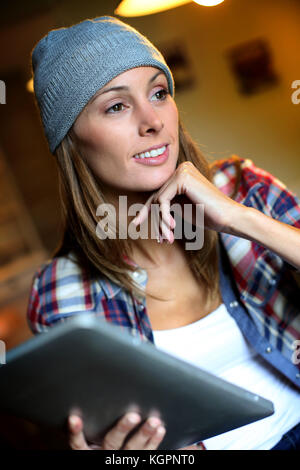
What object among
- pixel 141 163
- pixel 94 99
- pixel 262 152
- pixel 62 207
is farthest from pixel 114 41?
pixel 262 152

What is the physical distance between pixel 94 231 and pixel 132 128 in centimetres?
29

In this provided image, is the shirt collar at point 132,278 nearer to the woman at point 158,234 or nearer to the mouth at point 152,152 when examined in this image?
the woman at point 158,234

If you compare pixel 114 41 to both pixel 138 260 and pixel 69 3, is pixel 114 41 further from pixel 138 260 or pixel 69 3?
pixel 138 260

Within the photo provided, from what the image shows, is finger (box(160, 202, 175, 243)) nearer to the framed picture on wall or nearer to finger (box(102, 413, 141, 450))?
finger (box(102, 413, 141, 450))

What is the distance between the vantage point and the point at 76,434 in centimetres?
69

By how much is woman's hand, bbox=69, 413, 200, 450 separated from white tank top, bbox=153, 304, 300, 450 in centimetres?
27

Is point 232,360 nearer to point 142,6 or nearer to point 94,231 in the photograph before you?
point 94,231

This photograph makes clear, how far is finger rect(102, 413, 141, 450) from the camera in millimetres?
652

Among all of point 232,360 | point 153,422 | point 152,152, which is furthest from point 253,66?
point 153,422

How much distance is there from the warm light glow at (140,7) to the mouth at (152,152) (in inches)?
11.5

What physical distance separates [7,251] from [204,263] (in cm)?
287

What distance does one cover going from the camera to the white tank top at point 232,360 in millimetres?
926

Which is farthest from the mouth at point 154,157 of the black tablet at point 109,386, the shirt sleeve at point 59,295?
the black tablet at point 109,386
